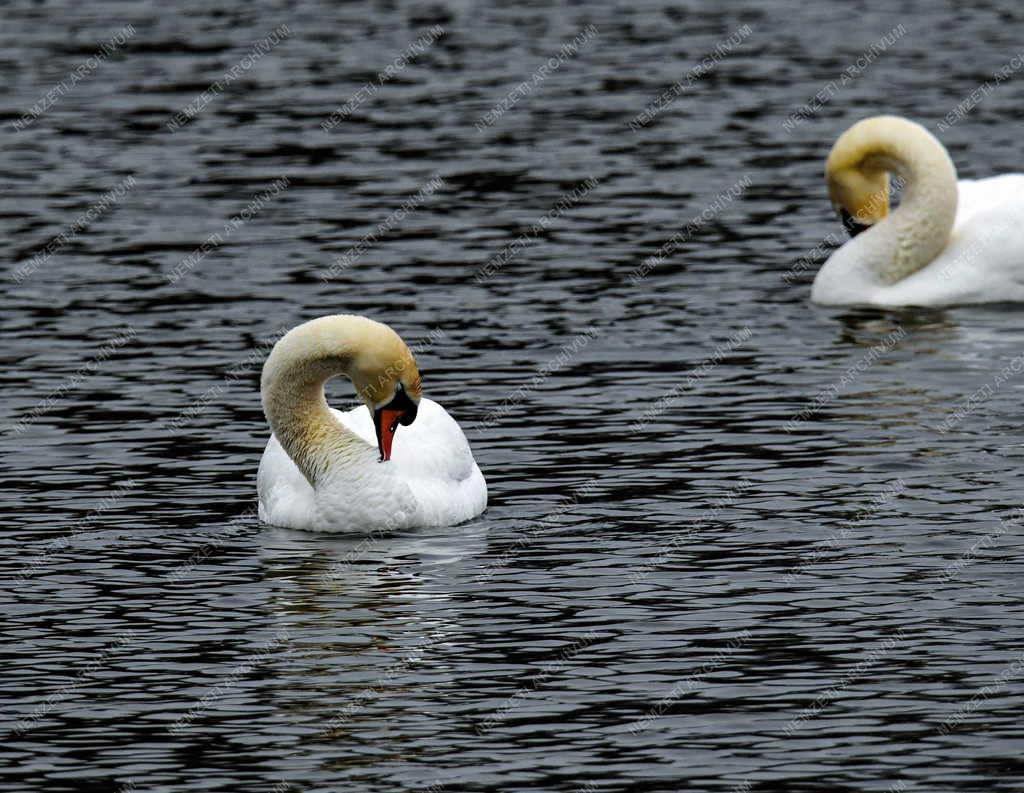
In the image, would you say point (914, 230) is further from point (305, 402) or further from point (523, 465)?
point (305, 402)

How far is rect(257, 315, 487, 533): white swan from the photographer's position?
15305 mm

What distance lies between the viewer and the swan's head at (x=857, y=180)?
2342 centimetres

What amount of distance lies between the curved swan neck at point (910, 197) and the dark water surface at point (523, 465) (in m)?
0.92

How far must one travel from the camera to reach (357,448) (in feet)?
51.2

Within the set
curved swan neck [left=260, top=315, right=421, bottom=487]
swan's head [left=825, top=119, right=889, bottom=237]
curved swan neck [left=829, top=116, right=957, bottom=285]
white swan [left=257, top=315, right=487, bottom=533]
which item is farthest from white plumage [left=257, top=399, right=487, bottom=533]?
swan's head [left=825, top=119, right=889, bottom=237]

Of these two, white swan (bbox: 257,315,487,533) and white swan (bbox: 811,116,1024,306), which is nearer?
white swan (bbox: 257,315,487,533)

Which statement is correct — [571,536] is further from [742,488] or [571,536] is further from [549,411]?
[549,411]

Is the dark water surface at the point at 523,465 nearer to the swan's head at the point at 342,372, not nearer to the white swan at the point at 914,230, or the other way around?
the white swan at the point at 914,230

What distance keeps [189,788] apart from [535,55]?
1101 inches

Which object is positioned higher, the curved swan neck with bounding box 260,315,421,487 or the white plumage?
the curved swan neck with bounding box 260,315,421,487

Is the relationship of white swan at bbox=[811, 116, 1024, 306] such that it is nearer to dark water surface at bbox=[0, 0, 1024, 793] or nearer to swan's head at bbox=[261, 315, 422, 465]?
dark water surface at bbox=[0, 0, 1024, 793]

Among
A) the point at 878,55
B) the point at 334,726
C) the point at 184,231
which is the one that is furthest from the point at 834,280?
the point at 878,55

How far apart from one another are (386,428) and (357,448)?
0.24 metres

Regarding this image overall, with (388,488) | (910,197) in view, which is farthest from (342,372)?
(910,197)
